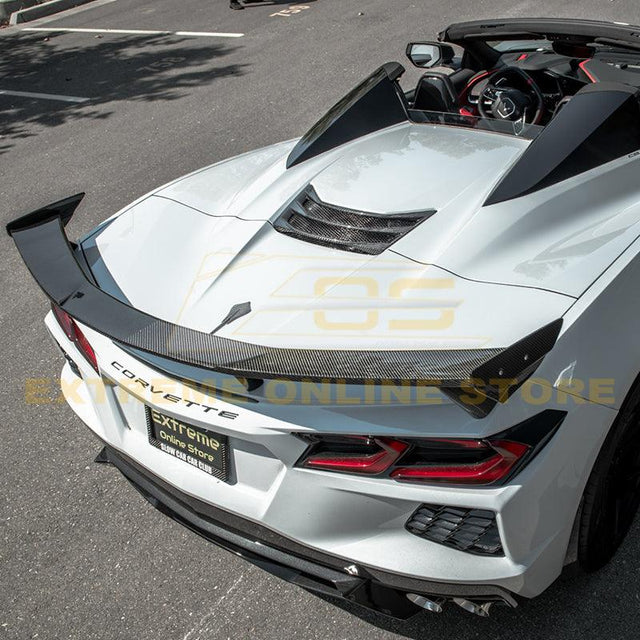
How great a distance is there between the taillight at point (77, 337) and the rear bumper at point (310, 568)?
17.9 inches

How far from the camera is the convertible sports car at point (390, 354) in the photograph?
81.7 inches

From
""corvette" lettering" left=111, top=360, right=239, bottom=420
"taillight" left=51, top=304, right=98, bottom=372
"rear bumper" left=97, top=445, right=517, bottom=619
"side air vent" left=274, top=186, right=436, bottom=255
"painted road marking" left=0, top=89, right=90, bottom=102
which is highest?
"side air vent" left=274, top=186, right=436, bottom=255

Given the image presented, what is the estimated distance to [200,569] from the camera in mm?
2982

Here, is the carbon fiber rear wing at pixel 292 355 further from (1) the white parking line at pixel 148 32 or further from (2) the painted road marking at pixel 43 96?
(1) the white parking line at pixel 148 32

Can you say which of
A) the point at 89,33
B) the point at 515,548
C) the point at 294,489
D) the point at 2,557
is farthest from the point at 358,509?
the point at 89,33

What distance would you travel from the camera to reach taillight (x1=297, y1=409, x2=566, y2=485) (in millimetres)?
2068

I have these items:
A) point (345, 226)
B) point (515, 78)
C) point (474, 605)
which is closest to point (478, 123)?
point (515, 78)

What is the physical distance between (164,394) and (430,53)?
108 inches

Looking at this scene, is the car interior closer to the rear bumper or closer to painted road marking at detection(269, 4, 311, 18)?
the rear bumper

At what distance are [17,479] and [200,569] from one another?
3.35 feet

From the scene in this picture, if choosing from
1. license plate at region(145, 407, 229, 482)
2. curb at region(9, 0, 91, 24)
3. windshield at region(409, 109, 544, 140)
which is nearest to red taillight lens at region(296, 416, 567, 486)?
license plate at region(145, 407, 229, 482)

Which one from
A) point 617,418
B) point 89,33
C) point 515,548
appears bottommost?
point 89,33

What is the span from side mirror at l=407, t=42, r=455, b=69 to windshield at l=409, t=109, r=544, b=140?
912 mm

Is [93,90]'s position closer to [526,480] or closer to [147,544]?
[147,544]
